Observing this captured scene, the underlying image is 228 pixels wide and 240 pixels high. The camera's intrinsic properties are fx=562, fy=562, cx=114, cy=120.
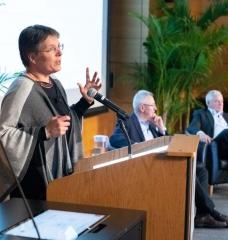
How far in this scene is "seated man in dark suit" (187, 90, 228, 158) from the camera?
218 inches

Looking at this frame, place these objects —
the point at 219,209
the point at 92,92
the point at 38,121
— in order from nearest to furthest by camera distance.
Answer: the point at 38,121, the point at 92,92, the point at 219,209

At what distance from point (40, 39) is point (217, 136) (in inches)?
131

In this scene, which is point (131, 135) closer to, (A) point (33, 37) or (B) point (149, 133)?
(B) point (149, 133)

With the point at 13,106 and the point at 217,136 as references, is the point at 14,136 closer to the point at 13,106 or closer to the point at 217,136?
the point at 13,106

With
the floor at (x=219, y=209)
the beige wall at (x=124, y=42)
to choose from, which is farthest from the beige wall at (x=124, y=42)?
the floor at (x=219, y=209)

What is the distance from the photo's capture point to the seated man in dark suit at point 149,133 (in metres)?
4.05

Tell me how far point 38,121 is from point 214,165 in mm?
3081

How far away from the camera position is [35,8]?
4.14 m

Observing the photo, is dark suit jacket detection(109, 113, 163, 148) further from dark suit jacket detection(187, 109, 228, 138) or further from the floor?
dark suit jacket detection(187, 109, 228, 138)

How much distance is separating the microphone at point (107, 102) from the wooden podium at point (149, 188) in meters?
0.22

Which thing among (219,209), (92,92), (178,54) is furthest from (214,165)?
(92,92)

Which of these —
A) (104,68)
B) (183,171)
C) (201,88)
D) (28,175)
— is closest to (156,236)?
(183,171)

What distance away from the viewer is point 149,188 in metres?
2.22

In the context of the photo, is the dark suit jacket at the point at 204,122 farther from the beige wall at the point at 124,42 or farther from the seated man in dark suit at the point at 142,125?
the seated man in dark suit at the point at 142,125
